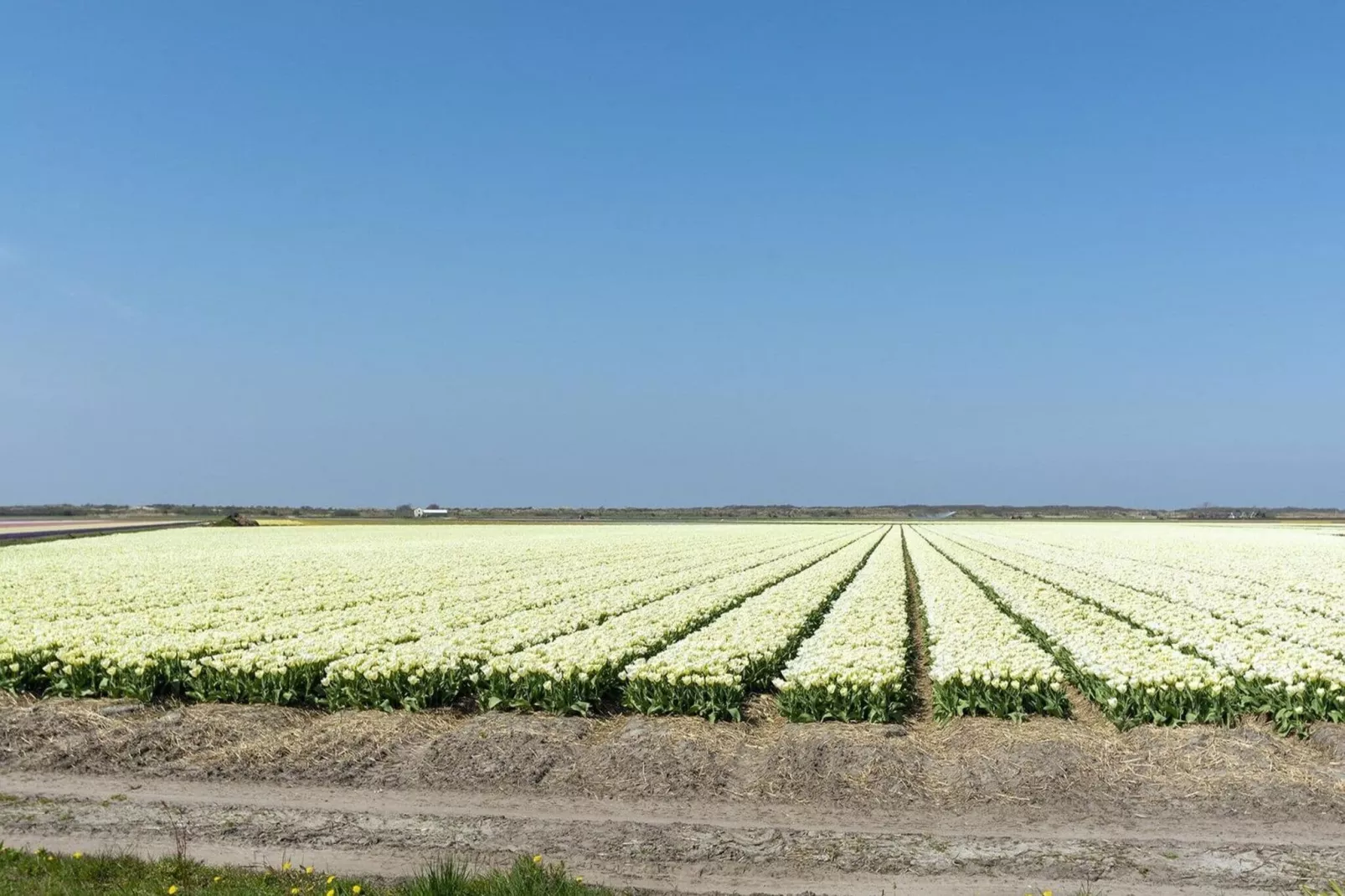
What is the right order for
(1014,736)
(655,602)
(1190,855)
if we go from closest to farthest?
1. (1190,855)
2. (1014,736)
3. (655,602)

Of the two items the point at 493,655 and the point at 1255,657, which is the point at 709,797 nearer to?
the point at 493,655

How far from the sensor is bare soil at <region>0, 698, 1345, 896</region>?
7.66 meters

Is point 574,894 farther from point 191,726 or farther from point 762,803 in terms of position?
point 191,726

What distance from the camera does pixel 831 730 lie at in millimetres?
11047

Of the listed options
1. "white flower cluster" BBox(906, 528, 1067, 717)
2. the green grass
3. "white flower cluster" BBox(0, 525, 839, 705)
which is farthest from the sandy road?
"white flower cluster" BBox(0, 525, 839, 705)

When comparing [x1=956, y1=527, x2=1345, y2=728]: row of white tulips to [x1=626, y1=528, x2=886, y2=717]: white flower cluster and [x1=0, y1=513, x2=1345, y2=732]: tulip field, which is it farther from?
[x1=626, y1=528, x2=886, y2=717]: white flower cluster

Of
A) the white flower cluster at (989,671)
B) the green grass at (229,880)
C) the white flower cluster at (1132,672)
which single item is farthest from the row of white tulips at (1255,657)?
the green grass at (229,880)

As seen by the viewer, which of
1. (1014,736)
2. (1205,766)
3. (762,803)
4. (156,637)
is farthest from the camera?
(156,637)

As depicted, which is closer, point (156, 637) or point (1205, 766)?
point (1205, 766)

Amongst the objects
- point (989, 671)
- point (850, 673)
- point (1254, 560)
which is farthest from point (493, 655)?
point (1254, 560)

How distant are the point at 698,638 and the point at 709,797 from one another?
223 inches

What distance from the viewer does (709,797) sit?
370 inches

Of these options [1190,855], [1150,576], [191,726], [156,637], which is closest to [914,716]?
[1190,855]

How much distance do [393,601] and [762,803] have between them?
50.8 feet
